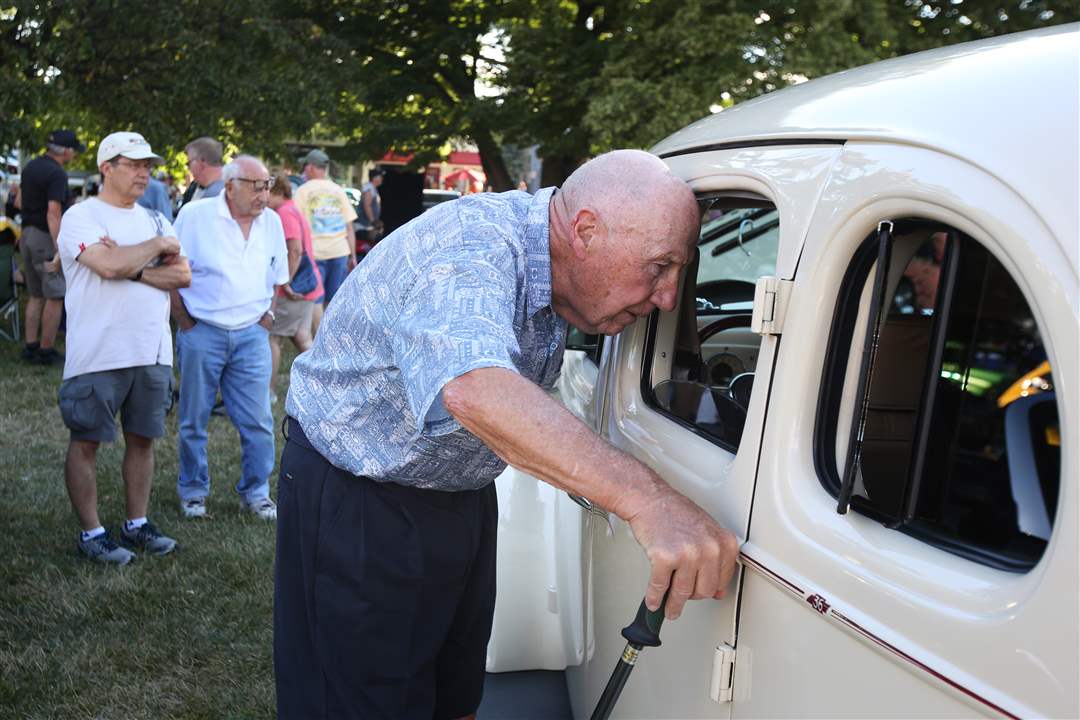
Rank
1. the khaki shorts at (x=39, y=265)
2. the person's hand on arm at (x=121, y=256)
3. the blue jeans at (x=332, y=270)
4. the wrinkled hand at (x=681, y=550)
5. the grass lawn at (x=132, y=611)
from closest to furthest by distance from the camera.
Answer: the wrinkled hand at (x=681, y=550) → the grass lawn at (x=132, y=611) → the person's hand on arm at (x=121, y=256) → the khaki shorts at (x=39, y=265) → the blue jeans at (x=332, y=270)

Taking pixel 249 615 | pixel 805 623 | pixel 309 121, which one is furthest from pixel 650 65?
pixel 805 623

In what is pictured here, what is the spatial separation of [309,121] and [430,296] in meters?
12.4

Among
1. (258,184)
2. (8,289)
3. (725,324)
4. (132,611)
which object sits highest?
(258,184)

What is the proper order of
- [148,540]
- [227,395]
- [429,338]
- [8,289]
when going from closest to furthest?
1. [429,338]
2. [148,540]
3. [227,395]
4. [8,289]

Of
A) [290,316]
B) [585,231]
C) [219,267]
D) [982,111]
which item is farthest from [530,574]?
[290,316]

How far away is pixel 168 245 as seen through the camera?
4.96 m

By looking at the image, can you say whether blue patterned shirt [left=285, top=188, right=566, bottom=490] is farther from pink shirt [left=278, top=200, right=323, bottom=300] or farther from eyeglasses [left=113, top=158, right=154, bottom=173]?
pink shirt [left=278, top=200, right=323, bottom=300]

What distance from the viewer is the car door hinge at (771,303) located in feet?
5.63

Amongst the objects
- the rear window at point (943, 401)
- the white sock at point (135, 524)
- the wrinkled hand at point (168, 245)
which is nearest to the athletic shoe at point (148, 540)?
the white sock at point (135, 524)

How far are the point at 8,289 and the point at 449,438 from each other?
10200 mm

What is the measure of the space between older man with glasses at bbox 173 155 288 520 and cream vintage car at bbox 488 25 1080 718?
154 inches

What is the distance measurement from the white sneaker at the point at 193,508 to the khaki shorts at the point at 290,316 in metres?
2.50

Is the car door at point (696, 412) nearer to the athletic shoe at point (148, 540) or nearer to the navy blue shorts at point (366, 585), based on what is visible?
the navy blue shorts at point (366, 585)

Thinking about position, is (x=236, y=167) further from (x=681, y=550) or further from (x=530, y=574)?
(x=681, y=550)
